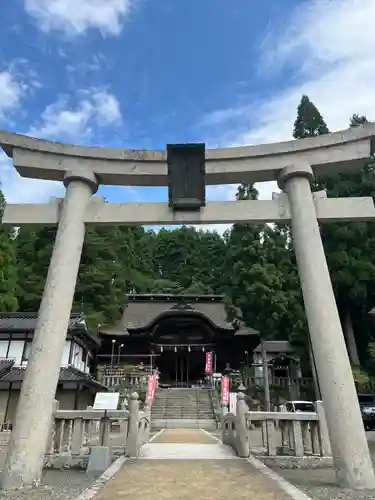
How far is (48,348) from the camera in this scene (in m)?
5.88

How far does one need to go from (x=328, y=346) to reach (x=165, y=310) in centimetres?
2531

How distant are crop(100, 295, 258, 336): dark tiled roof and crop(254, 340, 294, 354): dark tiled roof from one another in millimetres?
2144

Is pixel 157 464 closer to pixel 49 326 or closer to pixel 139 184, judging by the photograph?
pixel 49 326

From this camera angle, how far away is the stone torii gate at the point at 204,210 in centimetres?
575

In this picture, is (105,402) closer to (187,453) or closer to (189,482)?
(187,453)

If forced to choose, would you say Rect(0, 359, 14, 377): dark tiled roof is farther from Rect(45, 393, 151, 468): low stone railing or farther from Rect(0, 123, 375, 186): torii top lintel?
Rect(0, 123, 375, 186): torii top lintel

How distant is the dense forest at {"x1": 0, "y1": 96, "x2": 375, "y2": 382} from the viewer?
22266 mm

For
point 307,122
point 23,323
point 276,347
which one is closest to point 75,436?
point 23,323

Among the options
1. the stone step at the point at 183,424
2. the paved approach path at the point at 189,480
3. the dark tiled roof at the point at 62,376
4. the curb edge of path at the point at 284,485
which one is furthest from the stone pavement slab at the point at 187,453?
the dark tiled roof at the point at 62,376

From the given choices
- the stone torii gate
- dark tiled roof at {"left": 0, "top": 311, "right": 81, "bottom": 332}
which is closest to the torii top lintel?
the stone torii gate

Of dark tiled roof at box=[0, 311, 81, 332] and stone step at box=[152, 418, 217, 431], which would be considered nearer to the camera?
stone step at box=[152, 418, 217, 431]

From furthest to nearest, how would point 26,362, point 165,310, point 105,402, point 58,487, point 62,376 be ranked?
point 165,310, point 26,362, point 62,376, point 105,402, point 58,487

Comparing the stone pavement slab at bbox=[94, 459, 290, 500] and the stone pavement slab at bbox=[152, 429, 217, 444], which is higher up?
the stone pavement slab at bbox=[152, 429, 217, 444]

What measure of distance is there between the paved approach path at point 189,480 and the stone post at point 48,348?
123 centimetres
